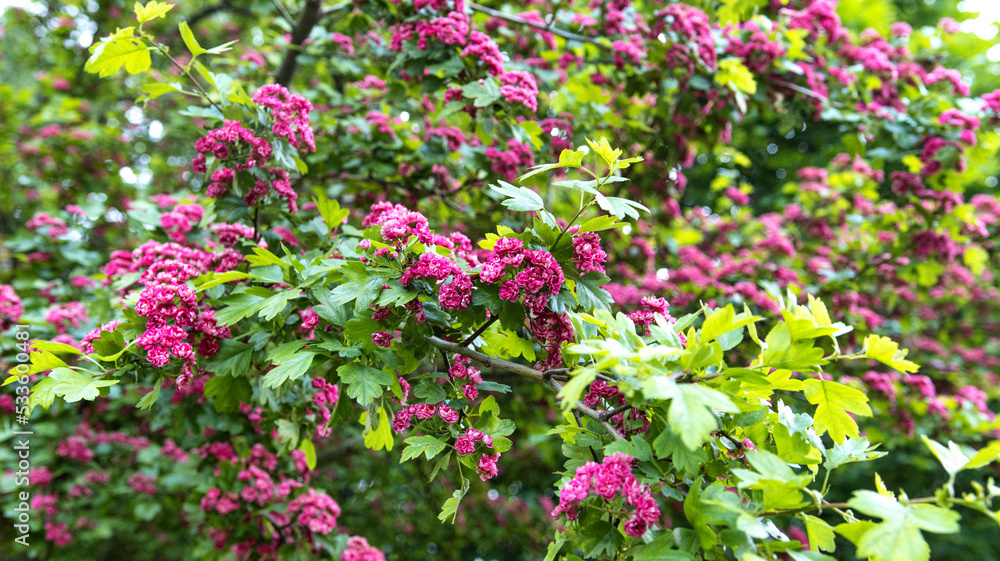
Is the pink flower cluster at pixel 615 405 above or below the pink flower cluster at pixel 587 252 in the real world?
below

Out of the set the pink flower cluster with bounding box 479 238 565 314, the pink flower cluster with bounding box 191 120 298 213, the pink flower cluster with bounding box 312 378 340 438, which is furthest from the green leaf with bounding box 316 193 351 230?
the pink flower cluster with bounding box 479 238 565 314

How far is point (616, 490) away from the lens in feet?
4.46

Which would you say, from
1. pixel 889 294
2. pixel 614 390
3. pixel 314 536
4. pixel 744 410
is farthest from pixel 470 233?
pixel 889 294

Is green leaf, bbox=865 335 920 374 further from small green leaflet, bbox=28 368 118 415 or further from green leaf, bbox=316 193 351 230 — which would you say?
small green leaflet, bbox=28 368 118 415

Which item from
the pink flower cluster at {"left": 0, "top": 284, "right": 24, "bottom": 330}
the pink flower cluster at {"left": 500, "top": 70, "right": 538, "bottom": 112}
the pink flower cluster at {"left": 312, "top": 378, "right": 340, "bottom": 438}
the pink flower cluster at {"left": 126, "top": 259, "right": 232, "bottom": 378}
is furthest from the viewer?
the pink flower cluster at {"left": 0, "top": 284, "right": 24, "bottom": 330}

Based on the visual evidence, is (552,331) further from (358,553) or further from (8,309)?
(8,309)

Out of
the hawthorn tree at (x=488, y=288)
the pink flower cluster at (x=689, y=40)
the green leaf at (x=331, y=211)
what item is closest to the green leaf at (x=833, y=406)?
the hawthorn tree at (x=488, y=288)

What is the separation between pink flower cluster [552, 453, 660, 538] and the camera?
134 centimetres

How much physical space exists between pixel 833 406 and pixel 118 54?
279 cm

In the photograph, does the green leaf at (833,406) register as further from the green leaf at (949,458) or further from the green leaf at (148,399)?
the green leaf at (148,399)

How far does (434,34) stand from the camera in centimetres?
279

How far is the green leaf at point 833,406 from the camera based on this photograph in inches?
58.9

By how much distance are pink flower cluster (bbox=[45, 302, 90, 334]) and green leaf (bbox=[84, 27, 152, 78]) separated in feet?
5.44

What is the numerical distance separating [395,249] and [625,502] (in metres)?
0.97
